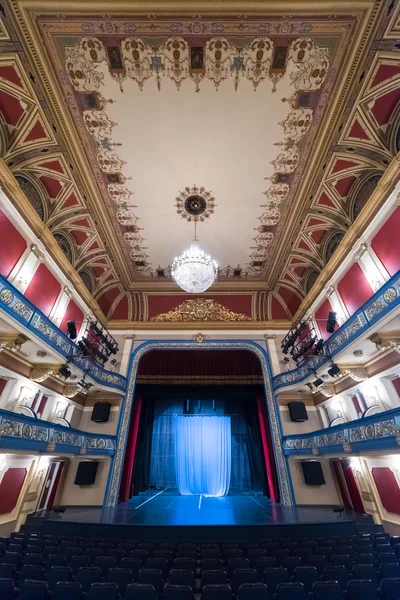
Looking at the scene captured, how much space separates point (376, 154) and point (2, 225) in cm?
920

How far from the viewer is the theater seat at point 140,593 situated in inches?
99.7

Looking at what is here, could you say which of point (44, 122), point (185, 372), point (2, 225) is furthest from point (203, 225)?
point (185, 372)

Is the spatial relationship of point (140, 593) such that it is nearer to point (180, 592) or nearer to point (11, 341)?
point (180, 592)

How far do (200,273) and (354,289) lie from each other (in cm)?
471

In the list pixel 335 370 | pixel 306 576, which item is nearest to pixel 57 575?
pixel 306 576

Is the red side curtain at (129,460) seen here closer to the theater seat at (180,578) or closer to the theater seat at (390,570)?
the theater seat at (180,578)

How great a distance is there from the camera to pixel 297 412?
1057 centimetres

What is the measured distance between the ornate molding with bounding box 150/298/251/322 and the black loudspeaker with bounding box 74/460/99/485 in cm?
601

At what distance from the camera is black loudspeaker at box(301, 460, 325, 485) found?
375 inches

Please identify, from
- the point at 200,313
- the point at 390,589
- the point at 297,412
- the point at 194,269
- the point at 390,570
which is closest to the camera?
the point at 390,589

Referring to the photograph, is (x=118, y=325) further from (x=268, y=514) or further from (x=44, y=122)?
(x=268, y=514)

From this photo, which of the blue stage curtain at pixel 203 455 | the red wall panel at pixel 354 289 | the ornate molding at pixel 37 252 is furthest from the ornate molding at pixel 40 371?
the blue stage curtain at pixel 203 455

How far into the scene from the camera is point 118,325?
12.4m

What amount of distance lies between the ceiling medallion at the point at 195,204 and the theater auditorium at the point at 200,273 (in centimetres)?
5
